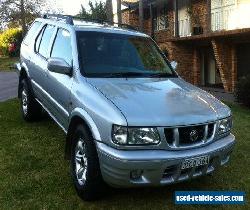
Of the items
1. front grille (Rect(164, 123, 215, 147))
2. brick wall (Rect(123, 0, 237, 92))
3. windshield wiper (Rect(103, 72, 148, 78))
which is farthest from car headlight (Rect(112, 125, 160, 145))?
brick wall (Rect(123, 0, 237, 92))

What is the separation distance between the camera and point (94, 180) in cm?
442

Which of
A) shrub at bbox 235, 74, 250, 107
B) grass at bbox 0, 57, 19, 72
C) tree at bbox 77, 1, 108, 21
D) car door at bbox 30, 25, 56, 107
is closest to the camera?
car door at bbox 30, 25, 56, 107

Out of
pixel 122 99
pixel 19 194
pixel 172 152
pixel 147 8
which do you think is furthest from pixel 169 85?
pixel 147 8

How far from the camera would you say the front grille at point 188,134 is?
4.20 m

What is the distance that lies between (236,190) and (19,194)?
2.69 meters

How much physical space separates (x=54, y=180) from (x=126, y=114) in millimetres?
1745

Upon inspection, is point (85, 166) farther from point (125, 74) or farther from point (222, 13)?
point (222, 13)

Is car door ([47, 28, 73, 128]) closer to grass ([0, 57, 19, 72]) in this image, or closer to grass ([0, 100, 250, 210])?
grass ([0, 100, 250, 210])

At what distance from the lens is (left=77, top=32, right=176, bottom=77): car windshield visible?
17.8ft

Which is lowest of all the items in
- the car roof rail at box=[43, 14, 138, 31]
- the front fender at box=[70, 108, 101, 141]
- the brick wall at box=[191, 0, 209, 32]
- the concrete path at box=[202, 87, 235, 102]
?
the concrete path at box=[202, 87, 235, 102]

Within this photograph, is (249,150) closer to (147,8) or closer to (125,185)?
(125,185)

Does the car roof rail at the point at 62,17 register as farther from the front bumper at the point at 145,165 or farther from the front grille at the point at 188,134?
the front grille at the point at 188,134

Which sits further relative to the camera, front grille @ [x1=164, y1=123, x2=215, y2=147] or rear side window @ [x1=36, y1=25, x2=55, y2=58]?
rear side window @ [x1=36, y1=25, x2=55, y2=58]

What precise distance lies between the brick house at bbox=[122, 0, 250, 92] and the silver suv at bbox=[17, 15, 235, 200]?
8.94m
